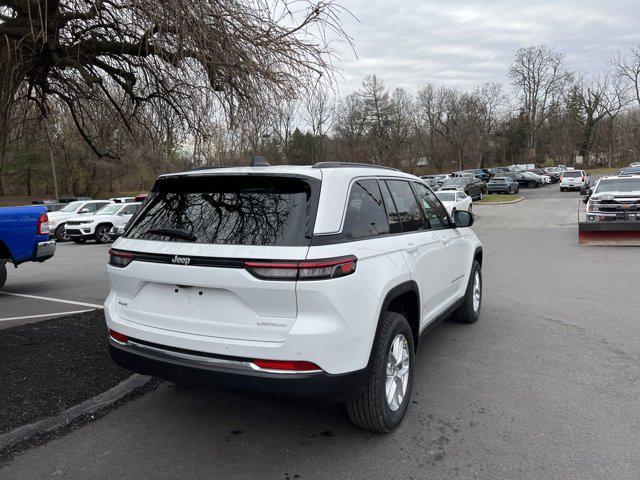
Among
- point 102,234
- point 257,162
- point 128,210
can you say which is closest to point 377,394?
point 257,162

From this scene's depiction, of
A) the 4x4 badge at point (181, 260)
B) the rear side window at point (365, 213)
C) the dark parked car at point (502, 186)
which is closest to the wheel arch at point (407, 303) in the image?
the rear side window at point (365, 213)

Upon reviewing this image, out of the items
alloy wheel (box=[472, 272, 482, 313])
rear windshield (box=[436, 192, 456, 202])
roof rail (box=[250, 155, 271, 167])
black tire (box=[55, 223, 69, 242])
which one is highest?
roof rail (box=[250, 155, 271, 167])

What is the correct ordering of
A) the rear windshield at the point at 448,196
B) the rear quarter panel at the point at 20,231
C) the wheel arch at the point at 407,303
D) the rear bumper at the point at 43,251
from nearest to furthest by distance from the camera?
the wheel arch at the point at 407,303 < the rear quarter panel at the point at 20,231 < the rear bumper at the point at 43,251 < the rear windshield at the point at 448,196

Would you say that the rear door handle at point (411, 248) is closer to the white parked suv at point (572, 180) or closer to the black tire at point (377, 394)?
the black tire at point (377, 394)

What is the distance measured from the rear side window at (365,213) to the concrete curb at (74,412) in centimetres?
245

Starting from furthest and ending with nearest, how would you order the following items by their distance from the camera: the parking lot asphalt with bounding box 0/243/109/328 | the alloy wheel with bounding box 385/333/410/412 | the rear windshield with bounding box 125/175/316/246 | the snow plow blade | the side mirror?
the snow plow blade
the parking lot asphalt with bounding box 0/243/109/328
the side mirror
the alloy wheel with bounding box 385/333/410/412
the rear windshield with bounding box 125/175/316/246

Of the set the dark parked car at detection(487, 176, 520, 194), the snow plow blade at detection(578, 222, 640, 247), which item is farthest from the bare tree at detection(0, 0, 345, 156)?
the dark parked car at detection(487, 176, 520, 194)

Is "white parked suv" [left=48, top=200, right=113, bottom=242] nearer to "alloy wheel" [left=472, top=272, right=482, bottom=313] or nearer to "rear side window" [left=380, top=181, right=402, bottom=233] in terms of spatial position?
"alloy wheel" [left=472, top=272, right=482, bottom=313]

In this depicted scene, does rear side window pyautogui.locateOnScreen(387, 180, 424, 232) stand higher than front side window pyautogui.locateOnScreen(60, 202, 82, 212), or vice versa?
rear side window pyautogui.locateOnScreen(387, 180, 424, 232)

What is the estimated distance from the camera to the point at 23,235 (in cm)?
820

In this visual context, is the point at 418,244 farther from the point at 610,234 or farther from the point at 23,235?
the point at 610,234

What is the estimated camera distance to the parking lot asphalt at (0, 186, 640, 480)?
3.05m

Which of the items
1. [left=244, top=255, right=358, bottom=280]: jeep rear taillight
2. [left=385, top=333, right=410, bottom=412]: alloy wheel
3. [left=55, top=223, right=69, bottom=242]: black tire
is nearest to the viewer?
[left=244, top=255, right=358, bottom=280]: jeep rear taillight

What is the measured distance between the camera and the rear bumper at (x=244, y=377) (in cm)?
286
